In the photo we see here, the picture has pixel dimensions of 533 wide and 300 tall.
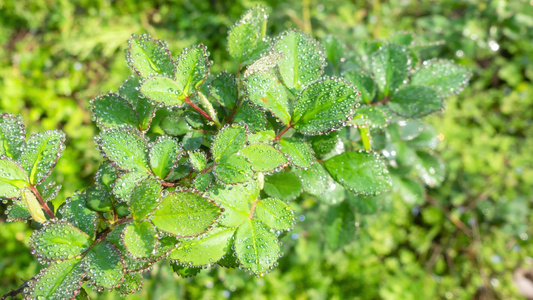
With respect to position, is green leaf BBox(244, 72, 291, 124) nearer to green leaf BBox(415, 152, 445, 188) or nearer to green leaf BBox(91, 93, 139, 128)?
green leaf BBox(91, 93, 139, 128)

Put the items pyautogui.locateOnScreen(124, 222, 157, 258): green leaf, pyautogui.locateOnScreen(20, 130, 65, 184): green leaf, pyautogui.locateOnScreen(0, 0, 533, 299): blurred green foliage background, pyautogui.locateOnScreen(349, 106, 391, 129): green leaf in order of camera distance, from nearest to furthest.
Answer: pyautogui.locateOnScreen(124, 222, 157, 258): green leaf
pyautogui.locateOnScreen(20, 130, 65, 184): green leaf
pyautogui.locateOnScreen(349, 106, 391, 129): green leaf
pyautogui.locateOnScreen(0, 0, 533, 299): blurred green foliage background

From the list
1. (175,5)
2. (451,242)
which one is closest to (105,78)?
(175,5)

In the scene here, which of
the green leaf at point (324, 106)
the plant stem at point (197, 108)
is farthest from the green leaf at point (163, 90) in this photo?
the green leaf at point (324, 106)

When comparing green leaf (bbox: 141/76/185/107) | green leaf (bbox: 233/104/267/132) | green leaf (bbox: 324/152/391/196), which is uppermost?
green leaf (bbox: 141/76/185/107)

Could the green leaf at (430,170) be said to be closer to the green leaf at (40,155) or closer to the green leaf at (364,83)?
the green leaf at (364,83)

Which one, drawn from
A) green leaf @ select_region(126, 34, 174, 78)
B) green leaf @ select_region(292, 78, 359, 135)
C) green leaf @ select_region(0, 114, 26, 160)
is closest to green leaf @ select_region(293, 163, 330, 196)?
green leaf @ select_region(292, 78, 359, 135)

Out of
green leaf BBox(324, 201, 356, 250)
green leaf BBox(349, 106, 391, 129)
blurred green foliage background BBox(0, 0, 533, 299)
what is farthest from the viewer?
blurred green foliage background BBox(0, 0, 533, 299)

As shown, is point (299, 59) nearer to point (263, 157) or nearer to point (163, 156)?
point (263, 157)

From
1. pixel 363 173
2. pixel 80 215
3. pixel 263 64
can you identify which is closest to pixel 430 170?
pixel 363 173
